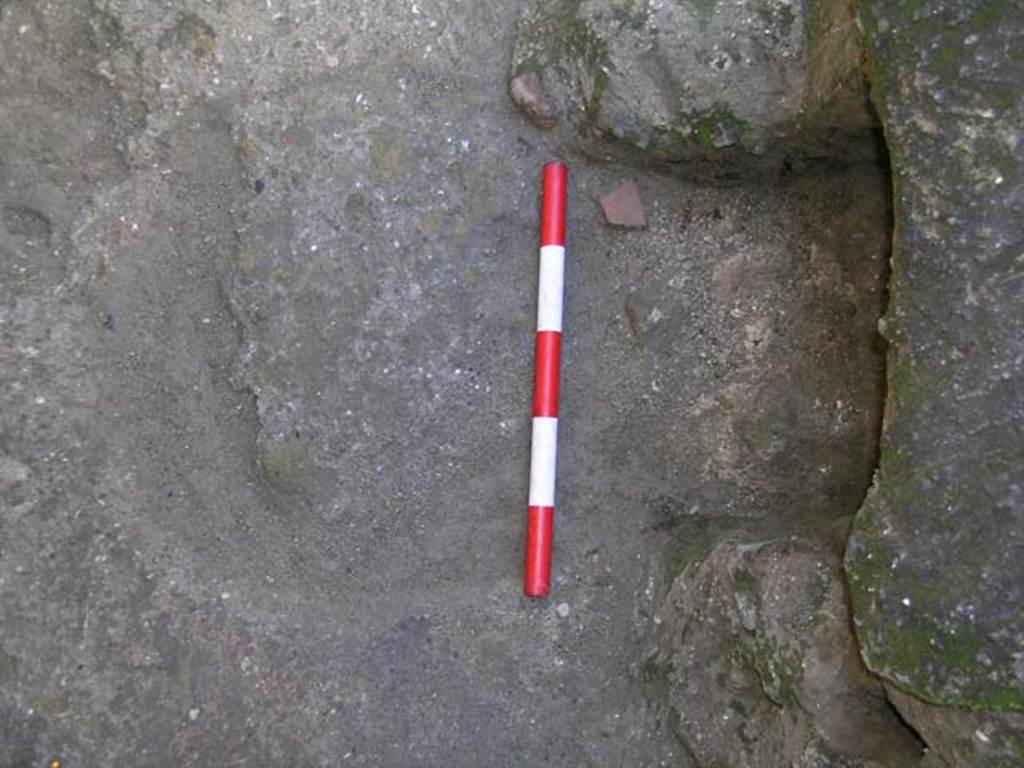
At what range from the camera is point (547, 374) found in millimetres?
1883

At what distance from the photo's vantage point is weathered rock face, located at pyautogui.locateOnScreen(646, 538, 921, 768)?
1.52 metres

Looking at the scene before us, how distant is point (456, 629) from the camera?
186 cm

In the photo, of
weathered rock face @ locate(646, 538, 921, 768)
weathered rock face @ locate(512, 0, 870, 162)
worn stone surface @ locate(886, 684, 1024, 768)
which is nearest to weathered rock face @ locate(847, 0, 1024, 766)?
worn stone surface @ locate(886, 684, 1024, 768)

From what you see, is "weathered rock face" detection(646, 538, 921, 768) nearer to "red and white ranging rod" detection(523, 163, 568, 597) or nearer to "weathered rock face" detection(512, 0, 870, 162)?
"red and white ranging rod" detection(523, 163, 568, 597)

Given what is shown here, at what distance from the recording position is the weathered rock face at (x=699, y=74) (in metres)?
1.70

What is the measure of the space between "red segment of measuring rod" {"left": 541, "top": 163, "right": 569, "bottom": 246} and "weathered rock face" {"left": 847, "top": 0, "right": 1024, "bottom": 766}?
604 mm

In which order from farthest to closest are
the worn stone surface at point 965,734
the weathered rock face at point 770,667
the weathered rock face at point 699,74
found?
the weathered rock face at point 699,74 → the weathered rock face at point 770,667 → the worn stone surface at point 965,734

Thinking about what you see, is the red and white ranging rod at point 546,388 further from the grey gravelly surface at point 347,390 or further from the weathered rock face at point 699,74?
the weathered rock face at point 699,74

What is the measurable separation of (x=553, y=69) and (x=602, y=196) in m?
0.24

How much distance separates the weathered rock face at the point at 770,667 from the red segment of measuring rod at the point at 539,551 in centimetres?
22

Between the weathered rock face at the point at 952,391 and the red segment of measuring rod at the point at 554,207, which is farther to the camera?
the red segment of measuring rod at the point at 554,207

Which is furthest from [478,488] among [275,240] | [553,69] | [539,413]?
[553,69]

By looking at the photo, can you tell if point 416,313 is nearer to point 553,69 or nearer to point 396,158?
point 396,158

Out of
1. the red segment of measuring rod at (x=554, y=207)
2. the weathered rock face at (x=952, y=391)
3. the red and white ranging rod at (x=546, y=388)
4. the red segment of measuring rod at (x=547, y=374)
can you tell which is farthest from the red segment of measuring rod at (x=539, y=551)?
the weathered rock face at (x=952, y=391)
